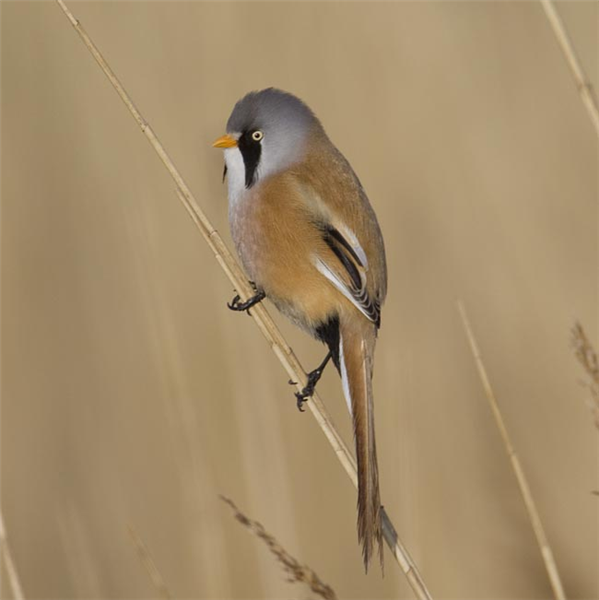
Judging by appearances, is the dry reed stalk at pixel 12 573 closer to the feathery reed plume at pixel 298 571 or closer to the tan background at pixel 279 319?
the feathery reed plume at pixel 298 571

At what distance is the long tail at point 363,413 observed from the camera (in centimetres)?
193

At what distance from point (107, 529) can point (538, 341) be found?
1564 mm

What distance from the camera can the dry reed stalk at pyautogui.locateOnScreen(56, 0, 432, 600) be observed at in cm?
190

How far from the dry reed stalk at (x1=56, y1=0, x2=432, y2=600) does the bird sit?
0.14 meters

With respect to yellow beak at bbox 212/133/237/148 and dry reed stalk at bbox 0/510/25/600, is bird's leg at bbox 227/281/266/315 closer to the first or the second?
yellow beak at bbox 212/133/237/148

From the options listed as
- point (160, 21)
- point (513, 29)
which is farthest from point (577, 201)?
point (160, 21)

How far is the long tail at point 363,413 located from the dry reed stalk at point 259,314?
3 centimetres

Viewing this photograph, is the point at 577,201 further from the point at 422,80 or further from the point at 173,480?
the point at 173,480

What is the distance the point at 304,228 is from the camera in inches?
103

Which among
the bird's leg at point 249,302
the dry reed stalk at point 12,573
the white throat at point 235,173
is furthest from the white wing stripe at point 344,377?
the dry reed stalk at point 12,573

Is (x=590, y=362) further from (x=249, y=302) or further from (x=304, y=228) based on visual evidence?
(x=304, y=228)

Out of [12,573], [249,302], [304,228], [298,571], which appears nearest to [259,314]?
[249,302]

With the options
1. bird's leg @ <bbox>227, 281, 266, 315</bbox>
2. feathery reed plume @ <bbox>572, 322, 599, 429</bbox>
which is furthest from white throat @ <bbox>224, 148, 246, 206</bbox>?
feathery reed plume @ <bbox>572, 322, 599, 429</bbox>

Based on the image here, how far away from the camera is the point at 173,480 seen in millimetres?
4051
